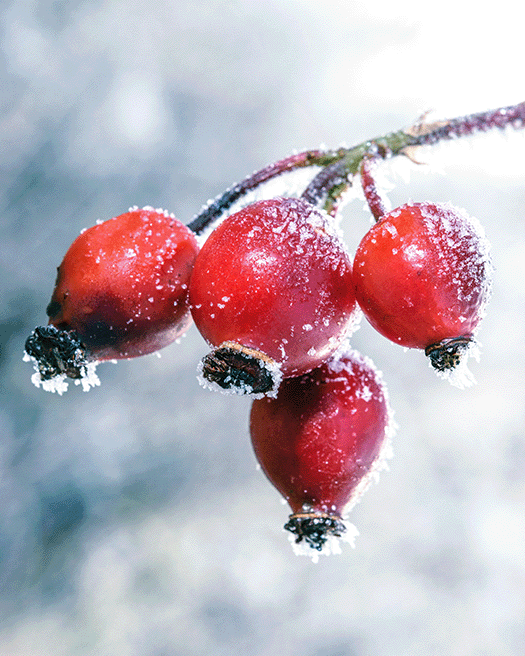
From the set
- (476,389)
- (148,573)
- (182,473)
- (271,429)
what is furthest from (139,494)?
(271,429)

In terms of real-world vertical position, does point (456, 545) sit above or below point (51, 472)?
below

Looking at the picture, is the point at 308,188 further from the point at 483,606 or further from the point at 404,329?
the point at 483,606

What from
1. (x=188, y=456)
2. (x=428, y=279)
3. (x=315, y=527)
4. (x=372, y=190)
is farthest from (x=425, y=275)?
(x=188, y=456)

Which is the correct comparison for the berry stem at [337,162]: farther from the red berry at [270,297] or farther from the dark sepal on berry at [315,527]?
the dark sepal on berry at [315,527]

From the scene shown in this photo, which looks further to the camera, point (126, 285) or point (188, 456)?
point (188, 456)

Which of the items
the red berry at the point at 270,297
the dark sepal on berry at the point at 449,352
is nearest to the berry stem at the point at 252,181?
the red berry at the point at 270,297

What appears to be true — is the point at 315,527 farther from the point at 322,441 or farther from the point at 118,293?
the point at 118,293

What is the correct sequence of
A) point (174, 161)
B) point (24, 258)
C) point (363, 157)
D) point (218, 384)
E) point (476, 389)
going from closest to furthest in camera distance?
point (218, 384) → point (363, 157) → point (24, 258) → point (174, 161) → point (476, 389)
